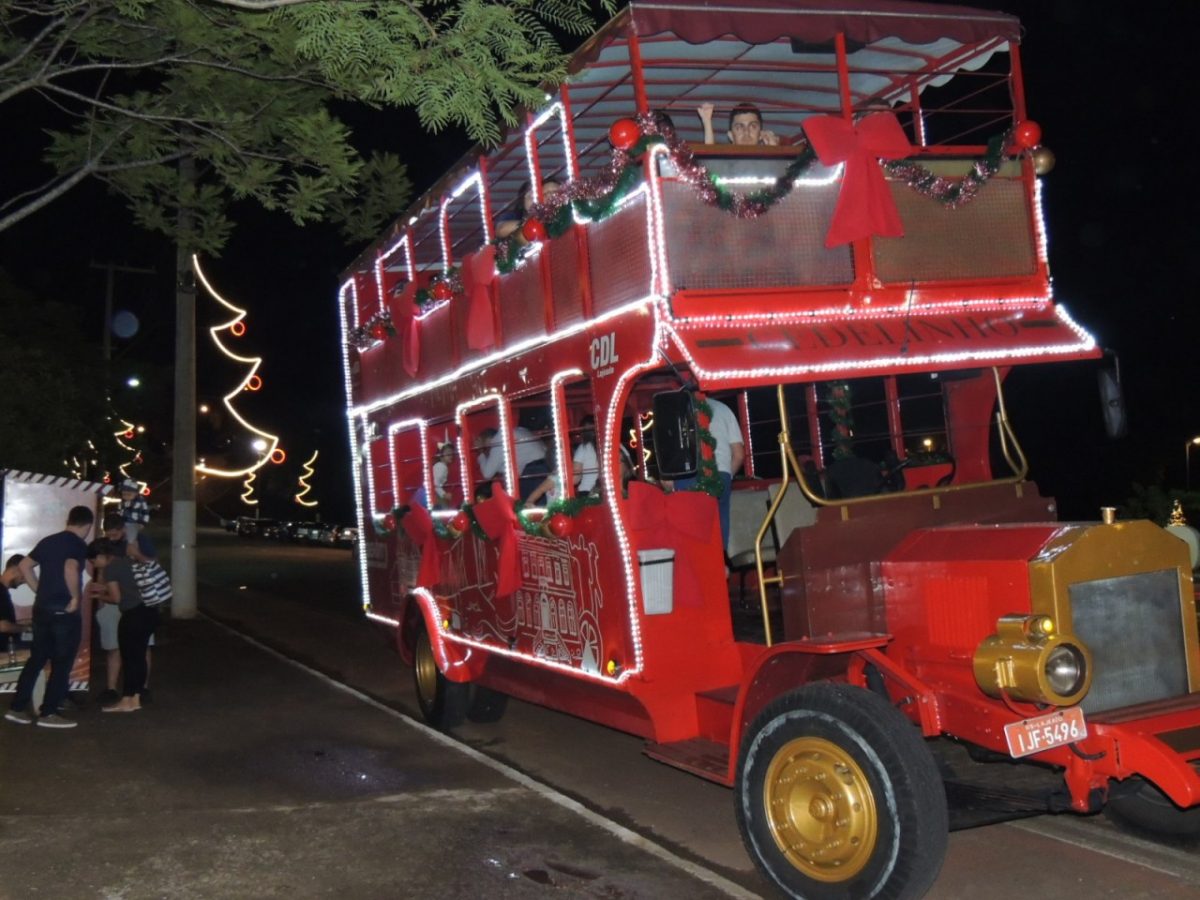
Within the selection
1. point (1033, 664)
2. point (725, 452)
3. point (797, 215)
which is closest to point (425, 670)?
point (725, 452)

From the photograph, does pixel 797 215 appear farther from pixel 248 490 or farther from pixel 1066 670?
pixel 248 490

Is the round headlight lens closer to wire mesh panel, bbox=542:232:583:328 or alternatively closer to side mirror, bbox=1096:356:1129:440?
side mirror, bbox=1096:356:1129:440

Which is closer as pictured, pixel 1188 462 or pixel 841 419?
pixel 841 419

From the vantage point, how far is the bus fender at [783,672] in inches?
201

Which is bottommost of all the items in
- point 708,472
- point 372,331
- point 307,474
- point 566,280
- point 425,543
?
point 425,543

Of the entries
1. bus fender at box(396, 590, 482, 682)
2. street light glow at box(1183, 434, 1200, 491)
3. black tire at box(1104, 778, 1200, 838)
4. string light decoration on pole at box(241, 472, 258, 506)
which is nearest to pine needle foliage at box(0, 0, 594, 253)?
bus fender at box(396, 590, 482, 682)

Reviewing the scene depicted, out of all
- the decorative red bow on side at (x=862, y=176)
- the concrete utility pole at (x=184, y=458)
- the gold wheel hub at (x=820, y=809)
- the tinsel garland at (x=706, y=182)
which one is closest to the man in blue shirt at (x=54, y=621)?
the tinsel garland at (x=706, y=182)

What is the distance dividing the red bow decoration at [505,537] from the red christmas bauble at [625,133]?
274 centimetres

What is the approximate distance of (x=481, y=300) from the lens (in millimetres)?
8094

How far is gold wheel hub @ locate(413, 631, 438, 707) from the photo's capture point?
367 inches

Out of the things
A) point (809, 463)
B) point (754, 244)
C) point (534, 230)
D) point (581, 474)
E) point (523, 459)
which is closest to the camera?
point (754, 244)

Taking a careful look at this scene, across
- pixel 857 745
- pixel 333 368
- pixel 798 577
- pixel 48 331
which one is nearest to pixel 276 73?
pixel 798 577

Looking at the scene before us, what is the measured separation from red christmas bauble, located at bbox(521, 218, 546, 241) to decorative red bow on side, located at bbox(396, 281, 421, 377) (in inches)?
104

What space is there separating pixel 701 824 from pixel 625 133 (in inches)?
149
